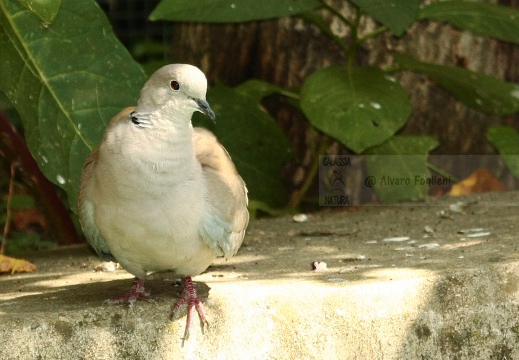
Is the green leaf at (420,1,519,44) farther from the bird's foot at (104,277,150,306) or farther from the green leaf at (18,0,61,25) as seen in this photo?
the bird's foot at (104,277,150,306)

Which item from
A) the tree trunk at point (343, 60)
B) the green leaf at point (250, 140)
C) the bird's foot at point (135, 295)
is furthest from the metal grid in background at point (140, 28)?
the bird's foot at point (135, 295)

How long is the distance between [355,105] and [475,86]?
33.4 inches

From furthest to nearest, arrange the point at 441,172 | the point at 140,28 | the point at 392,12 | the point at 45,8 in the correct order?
the point at 140,28, the point at 441,172, the point at 392,12, the point at 45,8

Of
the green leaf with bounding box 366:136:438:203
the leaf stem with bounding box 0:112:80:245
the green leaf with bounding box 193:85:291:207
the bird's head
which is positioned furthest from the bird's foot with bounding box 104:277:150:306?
the green leaf with bounding box 366:136:438:203

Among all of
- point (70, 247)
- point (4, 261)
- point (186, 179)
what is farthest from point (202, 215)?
point (70, 247)

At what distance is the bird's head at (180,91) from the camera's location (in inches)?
115

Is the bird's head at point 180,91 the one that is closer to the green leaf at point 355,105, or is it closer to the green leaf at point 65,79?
the green leaf at point 65,79

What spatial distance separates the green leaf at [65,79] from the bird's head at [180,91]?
3.66 feet

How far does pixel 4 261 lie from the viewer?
3.97 metres

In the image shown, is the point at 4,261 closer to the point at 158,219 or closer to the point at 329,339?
the point at 158,219

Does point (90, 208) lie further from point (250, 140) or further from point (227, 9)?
point (250, 140)

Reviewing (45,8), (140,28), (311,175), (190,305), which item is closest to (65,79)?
(45,8)

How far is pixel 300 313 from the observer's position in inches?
118

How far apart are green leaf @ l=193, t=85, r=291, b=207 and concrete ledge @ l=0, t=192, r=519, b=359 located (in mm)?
1573
